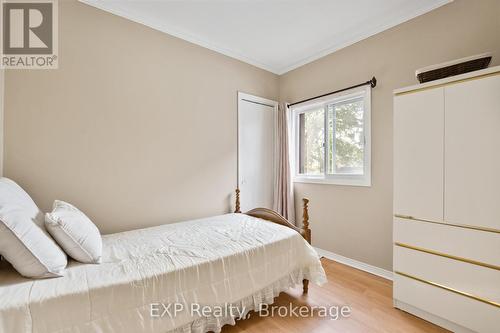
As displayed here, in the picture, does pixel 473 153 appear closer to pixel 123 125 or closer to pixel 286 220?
pixel 286 220

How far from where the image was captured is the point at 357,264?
2.72 metres

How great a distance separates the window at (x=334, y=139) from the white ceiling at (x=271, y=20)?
69cm

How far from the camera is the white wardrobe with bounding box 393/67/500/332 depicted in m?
1.50

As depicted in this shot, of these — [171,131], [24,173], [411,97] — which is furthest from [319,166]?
[24,173]

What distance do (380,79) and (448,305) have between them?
218 cm

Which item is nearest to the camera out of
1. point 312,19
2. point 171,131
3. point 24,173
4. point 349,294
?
point 24,173

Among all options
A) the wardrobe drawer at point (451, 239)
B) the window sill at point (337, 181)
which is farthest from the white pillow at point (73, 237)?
the window sill at point (337, 181)

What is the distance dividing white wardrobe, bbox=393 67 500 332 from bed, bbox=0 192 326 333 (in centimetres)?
80

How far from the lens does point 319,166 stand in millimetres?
3271

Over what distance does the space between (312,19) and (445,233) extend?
2.33 meters

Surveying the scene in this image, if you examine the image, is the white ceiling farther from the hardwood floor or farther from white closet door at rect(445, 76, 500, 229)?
the hardwood floor

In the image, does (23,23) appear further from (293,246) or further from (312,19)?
(293,246)

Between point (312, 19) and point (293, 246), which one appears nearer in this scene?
point (293, 246)

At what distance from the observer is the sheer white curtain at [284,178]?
339cm
